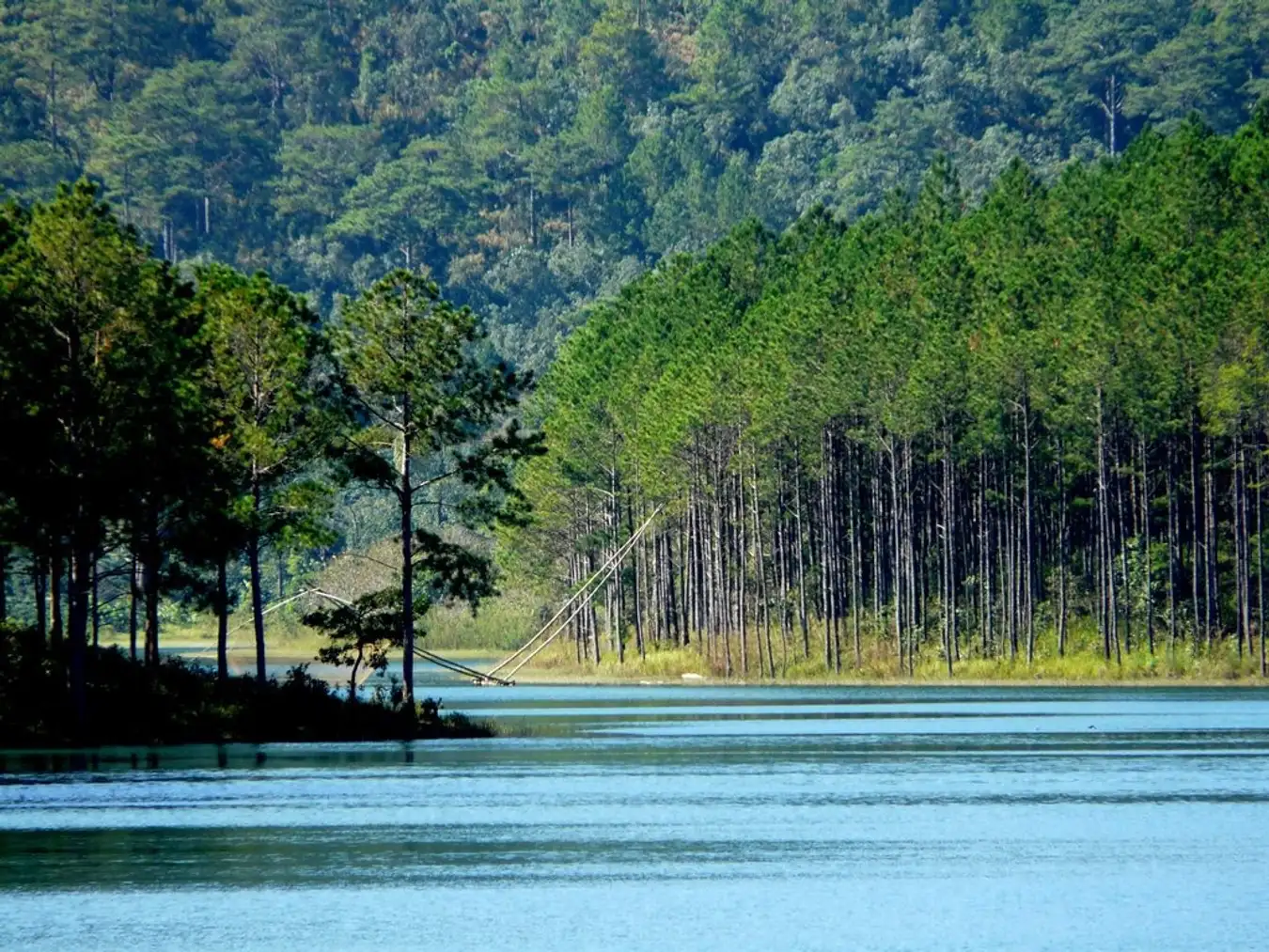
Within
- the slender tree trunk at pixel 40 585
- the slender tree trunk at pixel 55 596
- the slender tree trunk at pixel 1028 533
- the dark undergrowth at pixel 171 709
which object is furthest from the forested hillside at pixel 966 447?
the slender tree trunk at pixel 55 596

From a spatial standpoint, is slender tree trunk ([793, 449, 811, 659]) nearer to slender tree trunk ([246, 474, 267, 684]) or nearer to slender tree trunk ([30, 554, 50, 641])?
slender tree trunk ([246, 474, 267, 684])

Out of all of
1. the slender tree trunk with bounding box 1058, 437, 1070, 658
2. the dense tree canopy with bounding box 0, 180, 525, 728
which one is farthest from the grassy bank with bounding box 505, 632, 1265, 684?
the dense tree canopy with bounding box 0, 180, 525, 728

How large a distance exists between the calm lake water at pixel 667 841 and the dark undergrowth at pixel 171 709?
2.64 ft

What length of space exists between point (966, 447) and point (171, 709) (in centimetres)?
4822

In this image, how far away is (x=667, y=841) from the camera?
5644 centimetres

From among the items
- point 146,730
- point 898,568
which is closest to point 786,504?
point 898,568

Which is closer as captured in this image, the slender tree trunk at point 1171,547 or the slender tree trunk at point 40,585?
the slender tree trunk at point 40,585

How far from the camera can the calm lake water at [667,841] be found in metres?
44.1

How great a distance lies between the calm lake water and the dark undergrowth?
805mm

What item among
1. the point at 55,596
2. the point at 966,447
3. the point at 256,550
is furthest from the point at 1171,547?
the point at 55,596

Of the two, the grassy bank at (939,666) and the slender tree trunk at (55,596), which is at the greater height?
the slender tree trunk at (55,596)

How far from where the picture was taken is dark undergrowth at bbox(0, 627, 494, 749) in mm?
78125

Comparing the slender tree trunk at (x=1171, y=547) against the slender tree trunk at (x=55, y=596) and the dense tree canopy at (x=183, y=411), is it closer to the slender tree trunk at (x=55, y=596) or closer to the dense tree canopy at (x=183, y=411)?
the dense tree canopy at (x=183, y=411)

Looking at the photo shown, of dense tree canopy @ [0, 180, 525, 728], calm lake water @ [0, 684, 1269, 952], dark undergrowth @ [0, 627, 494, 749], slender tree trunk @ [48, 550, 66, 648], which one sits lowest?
calm lake water @ [0, 684, 1269, 952]
